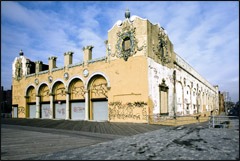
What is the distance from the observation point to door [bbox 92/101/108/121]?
19.6 metres

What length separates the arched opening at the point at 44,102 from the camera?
2610 cm

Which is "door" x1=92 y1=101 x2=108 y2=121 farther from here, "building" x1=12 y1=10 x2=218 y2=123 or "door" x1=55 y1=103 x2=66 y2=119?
"door" x1=55 y1=103 x2=66 y2=119

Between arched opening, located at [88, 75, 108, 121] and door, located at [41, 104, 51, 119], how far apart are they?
871cm

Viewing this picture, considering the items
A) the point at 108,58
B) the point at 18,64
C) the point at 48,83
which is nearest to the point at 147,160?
the point at 108,58

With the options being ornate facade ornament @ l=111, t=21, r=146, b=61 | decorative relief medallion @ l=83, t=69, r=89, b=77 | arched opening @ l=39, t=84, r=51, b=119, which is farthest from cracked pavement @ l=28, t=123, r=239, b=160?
arched opening @ l=39, t=84, r=51, b=119

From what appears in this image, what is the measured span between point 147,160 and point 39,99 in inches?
994

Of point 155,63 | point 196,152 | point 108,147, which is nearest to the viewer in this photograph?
point 196,152

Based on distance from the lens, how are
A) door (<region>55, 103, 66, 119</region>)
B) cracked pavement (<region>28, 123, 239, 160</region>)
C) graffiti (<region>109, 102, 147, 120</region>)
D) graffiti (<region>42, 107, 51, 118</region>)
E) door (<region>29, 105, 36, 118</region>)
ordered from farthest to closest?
1. door (<region>29, 105, 36, 118</region>)
2. graffiti (<region>42, 107, 51, 118</region>)
3. door (<region>55, 103, 66, 119</region>)
4. graffiti (<region>109, 102, 147, 120</region>)
5. cracked pavement (<region>28, 123, 239, 160</region>)

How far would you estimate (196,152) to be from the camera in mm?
6293

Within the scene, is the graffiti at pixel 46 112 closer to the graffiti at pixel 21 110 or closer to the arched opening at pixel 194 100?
the graffiti at pixel 21 110

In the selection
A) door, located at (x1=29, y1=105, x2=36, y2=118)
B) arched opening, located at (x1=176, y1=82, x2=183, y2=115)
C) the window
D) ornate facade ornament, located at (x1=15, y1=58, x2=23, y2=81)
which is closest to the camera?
the window

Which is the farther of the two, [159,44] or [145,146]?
[159,44]

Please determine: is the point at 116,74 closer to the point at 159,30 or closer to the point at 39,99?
the point at 159,30

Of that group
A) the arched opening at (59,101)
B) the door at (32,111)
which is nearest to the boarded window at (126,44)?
the arched opening at (59,101)
